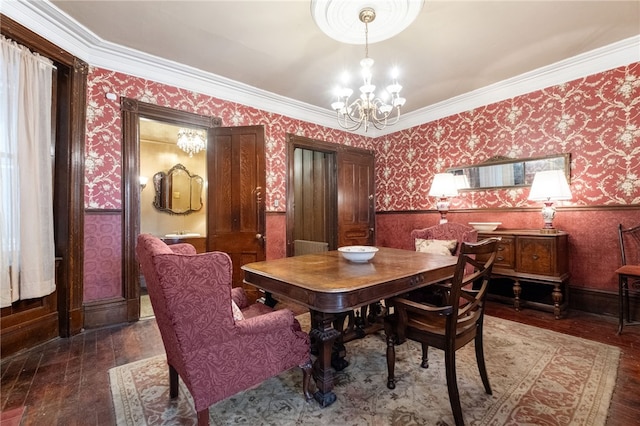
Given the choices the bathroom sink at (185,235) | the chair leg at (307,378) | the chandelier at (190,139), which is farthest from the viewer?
the bathroom sink at (185,235)

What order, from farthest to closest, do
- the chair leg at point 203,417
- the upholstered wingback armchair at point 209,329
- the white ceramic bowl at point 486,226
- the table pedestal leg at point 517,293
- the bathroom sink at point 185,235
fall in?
the bathroom sink at point 185,235
the white ceramic bowl at point 486,226
the table pedestal leg at point 517,293
the chair leg at point 203,417
the upholstered wingback armchair at point 209,329

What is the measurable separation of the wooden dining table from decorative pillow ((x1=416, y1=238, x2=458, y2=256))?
64 cm

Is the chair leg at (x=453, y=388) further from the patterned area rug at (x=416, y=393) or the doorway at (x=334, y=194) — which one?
the doorway at (x=334, y=194)

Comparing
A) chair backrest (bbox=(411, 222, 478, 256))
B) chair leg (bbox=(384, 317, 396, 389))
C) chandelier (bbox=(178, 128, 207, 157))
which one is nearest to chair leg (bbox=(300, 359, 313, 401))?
chair leg (bbox=(384, 317, 396, 389))

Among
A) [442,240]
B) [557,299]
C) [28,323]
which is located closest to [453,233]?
[442,240]

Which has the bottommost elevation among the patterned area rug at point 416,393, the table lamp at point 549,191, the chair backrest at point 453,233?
the patterned area rug at point 416,393

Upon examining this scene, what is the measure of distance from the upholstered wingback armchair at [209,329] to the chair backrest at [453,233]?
6.42 feet

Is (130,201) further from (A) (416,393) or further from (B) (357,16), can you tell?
(A) (416,393)

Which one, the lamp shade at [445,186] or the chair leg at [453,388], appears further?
the lamp shade at [445,186]

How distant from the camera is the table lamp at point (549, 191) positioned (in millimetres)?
2855

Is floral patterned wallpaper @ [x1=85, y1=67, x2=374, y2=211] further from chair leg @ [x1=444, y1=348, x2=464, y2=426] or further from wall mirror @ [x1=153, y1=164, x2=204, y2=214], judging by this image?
chair leg @ [x1=444, y1=348, x2=464, y2=426]

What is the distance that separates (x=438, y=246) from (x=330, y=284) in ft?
5.59

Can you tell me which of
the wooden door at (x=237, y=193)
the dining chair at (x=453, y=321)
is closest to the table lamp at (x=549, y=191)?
the dining chair at (x=453, y=321)

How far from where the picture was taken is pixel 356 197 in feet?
16.7
